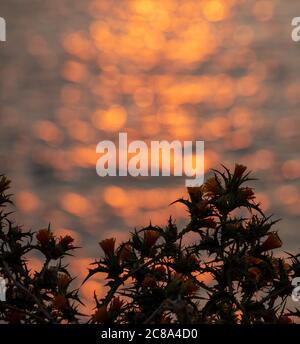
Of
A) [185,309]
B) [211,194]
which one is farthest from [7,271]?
[185,309]

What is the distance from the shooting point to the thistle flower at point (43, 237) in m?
6.25

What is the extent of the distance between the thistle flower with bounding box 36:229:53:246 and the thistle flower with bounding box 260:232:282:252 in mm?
1527

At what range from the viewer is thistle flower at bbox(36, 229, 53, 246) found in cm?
625

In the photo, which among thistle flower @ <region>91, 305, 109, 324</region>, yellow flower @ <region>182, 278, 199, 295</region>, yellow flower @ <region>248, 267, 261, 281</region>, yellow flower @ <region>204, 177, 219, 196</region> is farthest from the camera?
yellow flower @ <region>204, 177, 219, 196</region>

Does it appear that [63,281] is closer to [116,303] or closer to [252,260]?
[116,303]

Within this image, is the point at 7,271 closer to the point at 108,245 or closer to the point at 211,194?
the point at 108,245

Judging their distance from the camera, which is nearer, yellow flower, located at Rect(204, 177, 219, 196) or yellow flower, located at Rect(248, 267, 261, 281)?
yellow flower, located at Rect(248, 267, 261, 281)

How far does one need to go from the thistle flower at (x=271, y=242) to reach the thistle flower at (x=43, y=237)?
1527 millimetres

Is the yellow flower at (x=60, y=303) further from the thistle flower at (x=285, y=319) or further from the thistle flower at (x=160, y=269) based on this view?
the thistle flower at (x=285, y=319)

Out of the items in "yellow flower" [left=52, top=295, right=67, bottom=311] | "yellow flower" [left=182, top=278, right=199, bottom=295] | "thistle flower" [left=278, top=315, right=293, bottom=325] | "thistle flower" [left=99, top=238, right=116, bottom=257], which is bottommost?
"thistle flower" [left=278, top=315, right=293, bottom=325]

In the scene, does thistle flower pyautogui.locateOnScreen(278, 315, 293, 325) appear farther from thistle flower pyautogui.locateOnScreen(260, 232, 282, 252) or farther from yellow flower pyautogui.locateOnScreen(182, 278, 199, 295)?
yellow flower pyautogui.locateOnScreen(182, 278, 199, 295)

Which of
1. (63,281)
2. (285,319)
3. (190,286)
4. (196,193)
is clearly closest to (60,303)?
(63,281)

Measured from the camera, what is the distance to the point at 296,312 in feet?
18.9
